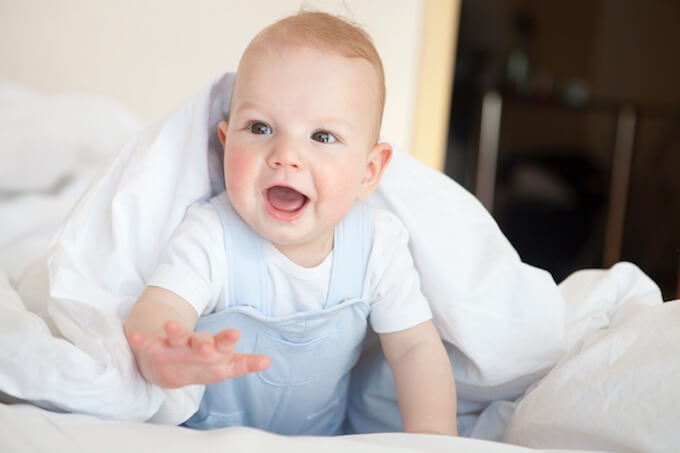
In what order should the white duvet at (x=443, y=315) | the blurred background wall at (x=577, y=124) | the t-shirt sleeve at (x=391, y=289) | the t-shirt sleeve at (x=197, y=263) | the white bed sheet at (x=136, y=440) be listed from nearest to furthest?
1. the white bed sheet at (x=136, y=440)
2. the white duvet at (x=443, y=315)
3. the t-shirt sleeve at (x=197, y=263)
4. the t-shirt sleeve at (x=391, y=289)
5. the blurred background wall at (x=577, y=124)

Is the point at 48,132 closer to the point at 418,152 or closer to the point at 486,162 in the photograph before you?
the point at 418,152

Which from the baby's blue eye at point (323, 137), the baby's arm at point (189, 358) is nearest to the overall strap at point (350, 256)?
the baby's blue eye at point (323, 137)

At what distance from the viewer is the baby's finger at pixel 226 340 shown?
558 mm

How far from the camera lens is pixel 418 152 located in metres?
A: 2.41

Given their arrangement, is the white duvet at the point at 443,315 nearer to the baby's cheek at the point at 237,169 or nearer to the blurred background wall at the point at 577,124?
the baby's cheek at the point at 237,169

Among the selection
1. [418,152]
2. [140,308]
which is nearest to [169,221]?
[140,308]

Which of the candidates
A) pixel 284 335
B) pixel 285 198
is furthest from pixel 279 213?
pixel 284 335

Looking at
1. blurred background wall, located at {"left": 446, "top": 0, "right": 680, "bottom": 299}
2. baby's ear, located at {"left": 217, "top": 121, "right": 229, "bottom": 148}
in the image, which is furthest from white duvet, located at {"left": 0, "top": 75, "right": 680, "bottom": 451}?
blurred background wall, located at {"left": 446, "top": 0, "right": 680, "bottom": 299}

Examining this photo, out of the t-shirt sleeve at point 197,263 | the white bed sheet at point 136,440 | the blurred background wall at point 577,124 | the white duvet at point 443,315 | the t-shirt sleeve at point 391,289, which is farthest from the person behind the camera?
the blurred background wall at point 577,124

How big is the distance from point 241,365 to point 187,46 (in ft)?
4.94

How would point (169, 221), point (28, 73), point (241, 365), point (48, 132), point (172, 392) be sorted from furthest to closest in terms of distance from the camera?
1. point (28, 73)
2. point (48, 132)
3. point (169, 221)
4. point (172, 392)
5. point (241, 365)

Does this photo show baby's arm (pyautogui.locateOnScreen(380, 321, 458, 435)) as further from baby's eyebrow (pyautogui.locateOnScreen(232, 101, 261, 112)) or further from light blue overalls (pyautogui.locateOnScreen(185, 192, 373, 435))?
baby's eyebrow (pyautogui.locateOnScreen(232, 101, 261, 112))

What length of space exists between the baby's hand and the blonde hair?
351 mm

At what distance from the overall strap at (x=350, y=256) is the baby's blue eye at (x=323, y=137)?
0.12 m
